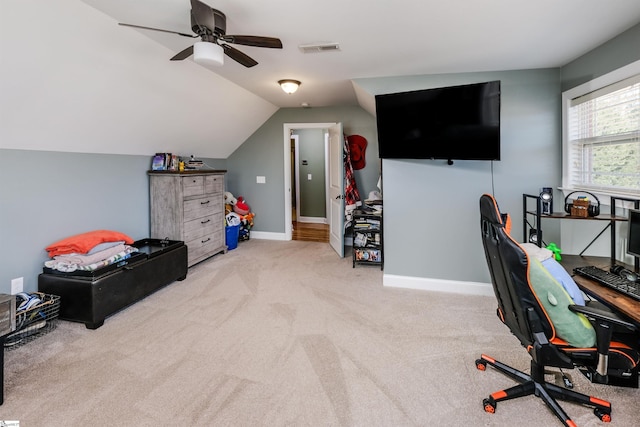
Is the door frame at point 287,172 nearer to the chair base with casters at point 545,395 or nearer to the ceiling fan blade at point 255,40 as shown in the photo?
the ceiling fan blade at point 255,40

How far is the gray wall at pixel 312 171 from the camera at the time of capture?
7.61 metres

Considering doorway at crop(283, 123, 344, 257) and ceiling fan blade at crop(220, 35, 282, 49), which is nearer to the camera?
ceiling fan blade at crop(220, 35, 282, 49)

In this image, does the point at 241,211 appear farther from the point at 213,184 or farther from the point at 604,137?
the point at 604,137

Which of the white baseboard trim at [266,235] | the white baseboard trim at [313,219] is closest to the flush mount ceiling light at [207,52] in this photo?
the white baseboard trim at [266,235]

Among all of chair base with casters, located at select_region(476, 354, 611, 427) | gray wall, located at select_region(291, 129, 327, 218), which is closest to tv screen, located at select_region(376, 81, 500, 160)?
chair base with casters, located at select_region(476, 354, 611, 427)

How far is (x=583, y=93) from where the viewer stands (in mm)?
2902

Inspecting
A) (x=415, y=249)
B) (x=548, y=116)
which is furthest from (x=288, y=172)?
(x=548, y=116)

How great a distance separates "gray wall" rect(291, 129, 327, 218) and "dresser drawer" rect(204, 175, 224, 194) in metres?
3.02

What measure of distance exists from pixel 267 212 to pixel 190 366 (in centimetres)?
402

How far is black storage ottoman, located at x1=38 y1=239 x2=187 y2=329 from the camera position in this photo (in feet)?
9.00

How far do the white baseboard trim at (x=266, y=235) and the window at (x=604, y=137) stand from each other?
4265 millimetres

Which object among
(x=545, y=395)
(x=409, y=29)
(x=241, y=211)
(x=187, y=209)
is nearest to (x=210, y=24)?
(x=409, y=29)

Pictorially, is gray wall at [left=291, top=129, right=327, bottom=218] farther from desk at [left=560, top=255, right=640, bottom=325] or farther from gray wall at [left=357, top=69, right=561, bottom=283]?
desk at [left=560, top=255, right=640, bottom=325]

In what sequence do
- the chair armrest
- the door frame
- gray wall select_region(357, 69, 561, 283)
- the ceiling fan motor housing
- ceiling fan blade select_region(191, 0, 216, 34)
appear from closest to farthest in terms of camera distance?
the chair armrest < ceiling fan blade select_region(191, 0, 216, 34) < the ceiling fan motor housing < gray wall select_region(357, 69, 561, 283) < the door frame
